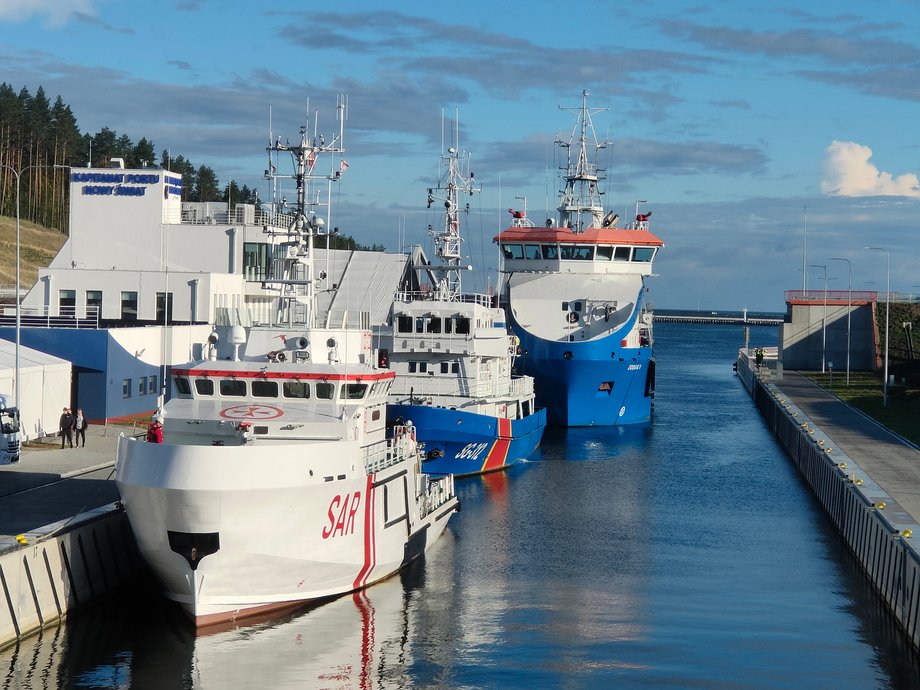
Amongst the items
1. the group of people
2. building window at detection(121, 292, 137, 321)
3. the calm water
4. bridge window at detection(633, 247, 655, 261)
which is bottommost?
the calm water

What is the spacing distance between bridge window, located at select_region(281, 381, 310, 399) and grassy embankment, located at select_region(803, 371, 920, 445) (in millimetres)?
26820

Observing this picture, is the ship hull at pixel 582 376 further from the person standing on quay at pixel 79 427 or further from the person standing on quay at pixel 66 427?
the person standing on quay at pixel 66 427

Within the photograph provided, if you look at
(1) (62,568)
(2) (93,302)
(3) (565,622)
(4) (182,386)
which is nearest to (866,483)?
(3) (565,622)

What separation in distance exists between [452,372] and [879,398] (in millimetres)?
29051

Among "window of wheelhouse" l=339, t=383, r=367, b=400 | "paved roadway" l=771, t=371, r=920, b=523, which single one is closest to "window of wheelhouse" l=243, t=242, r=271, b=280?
"paved roadway" l=771, t=371, r=920, b=523

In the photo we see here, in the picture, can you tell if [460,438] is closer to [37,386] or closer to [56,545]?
[37,386]

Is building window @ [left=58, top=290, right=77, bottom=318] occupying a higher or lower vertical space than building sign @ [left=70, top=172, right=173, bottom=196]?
lower

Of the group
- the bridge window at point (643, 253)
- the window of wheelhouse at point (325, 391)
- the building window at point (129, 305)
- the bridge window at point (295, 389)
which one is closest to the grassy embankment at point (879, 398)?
the bridge window at point (643, 253)

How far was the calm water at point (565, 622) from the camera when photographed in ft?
72.9

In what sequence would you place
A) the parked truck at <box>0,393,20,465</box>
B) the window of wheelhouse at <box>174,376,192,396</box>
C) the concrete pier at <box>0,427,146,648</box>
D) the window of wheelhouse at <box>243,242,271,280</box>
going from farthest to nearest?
the window of wheelhouse at <box>243,242,271,280</box> → the parked truck at <box>0,393,20,465</box> → the window of wheelhouse at <box>174,376,192,396</box> → the concrete pier at <box>0,427,146,648</box>

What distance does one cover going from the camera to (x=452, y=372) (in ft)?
150

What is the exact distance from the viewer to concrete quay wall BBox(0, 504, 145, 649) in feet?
72.9

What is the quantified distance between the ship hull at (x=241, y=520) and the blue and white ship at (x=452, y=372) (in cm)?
1726

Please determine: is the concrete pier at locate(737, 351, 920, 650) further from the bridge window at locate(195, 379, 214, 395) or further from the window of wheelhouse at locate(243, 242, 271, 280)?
the window of wheelhouse at locate(243, 242, 271, 280)
